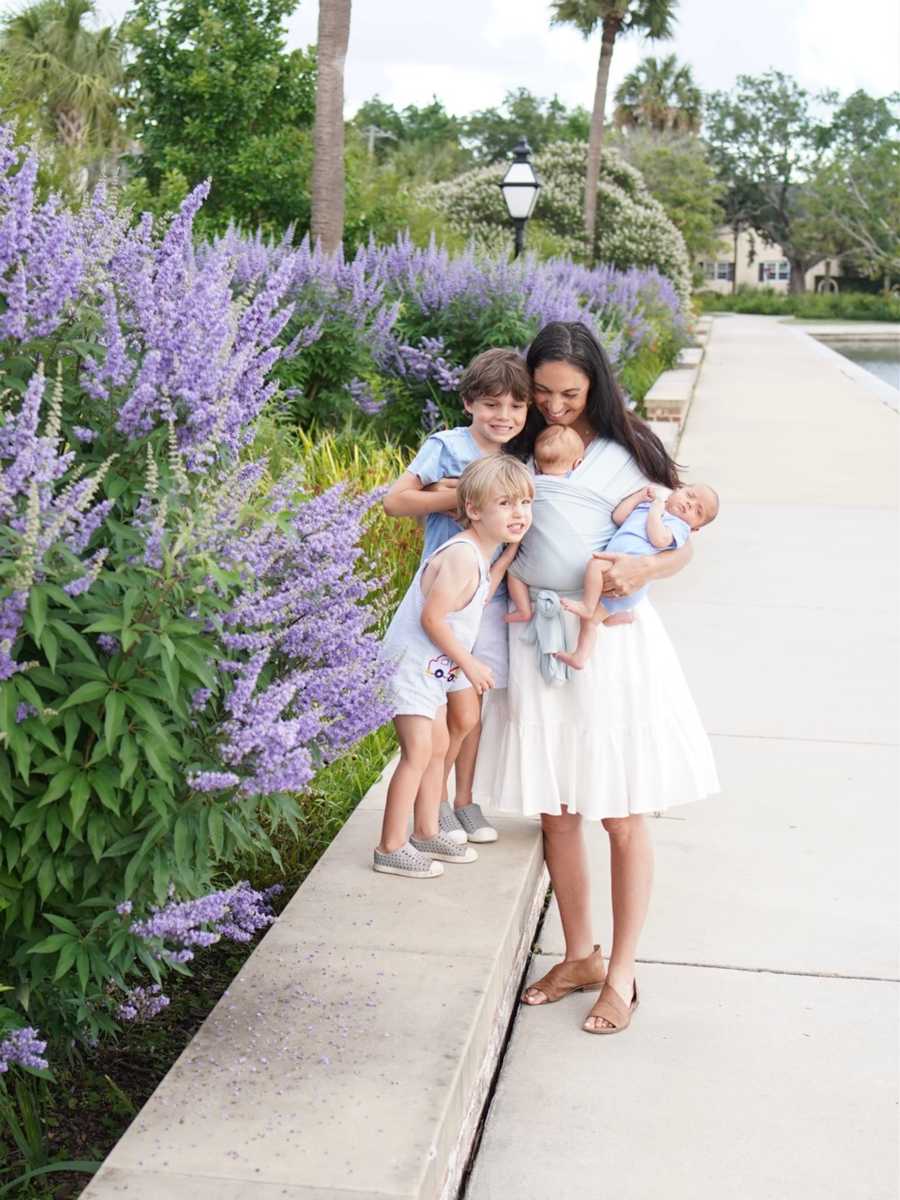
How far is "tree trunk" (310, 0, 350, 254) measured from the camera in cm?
1275

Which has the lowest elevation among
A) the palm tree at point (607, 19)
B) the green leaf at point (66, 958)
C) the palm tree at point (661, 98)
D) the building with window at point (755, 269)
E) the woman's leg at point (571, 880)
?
the woman's leg at point (571, 880)

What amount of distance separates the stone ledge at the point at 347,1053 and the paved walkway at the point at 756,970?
223mm

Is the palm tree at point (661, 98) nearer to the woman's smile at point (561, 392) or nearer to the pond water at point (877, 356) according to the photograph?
the pond water at point (877, 356)

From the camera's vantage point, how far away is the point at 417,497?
3.87 m

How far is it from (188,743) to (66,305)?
3.34ft

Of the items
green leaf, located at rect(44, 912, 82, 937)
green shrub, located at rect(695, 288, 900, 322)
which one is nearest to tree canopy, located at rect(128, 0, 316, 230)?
green leaf, located at rect(44, 912, 82, 937)

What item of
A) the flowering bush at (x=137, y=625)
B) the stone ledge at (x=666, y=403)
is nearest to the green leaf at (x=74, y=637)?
the flowering bush at (x=137, y=625)

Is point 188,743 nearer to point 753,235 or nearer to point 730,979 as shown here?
point 730,979

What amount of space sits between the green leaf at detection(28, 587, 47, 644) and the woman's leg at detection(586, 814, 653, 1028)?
1700 mm

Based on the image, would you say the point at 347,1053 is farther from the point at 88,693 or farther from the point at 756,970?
the point at 756,970

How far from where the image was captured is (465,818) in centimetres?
404

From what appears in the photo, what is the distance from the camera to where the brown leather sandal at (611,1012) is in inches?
139

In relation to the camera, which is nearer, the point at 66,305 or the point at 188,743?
the point at 188,743

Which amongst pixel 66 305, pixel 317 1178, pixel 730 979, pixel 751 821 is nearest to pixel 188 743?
pixel 317 1178
